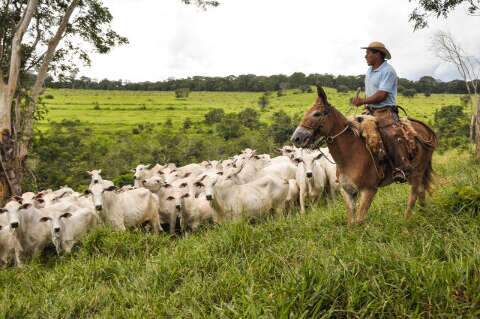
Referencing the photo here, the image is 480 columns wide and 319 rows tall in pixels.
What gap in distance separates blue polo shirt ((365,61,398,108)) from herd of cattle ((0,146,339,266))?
2.68m

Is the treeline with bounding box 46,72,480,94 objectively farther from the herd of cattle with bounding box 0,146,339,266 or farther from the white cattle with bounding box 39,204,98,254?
the white cattle with bounding box 39,204,98,254

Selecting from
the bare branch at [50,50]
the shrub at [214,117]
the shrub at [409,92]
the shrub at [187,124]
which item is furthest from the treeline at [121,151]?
the shrub at [409,92]

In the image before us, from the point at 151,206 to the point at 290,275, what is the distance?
24.0 ft

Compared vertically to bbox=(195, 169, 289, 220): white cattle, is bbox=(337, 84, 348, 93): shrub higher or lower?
higher

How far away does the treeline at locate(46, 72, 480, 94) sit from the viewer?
72438mm

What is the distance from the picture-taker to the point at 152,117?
64438mm

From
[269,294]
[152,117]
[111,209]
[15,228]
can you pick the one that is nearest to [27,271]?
[15,228]

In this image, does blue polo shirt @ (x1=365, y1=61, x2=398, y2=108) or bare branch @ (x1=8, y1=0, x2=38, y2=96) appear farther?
bare branch @ (x1=8, y1=0, x2=38, y2=96)

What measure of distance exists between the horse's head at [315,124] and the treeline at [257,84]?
220 ft

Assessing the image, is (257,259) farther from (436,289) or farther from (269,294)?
(436,289)

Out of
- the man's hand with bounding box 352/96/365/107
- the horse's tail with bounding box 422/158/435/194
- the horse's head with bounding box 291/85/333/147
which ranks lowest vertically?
the horse's tail with bounding box 422/158/435/194

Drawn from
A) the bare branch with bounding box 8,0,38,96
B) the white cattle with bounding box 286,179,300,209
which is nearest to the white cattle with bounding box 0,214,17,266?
the bare branch with bounding box 8,0,38,96

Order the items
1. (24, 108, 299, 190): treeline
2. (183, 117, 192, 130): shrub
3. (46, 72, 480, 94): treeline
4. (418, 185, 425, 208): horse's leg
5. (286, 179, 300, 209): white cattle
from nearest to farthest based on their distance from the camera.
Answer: (418, 185, 425, 208): horse's leg, (286, 179, 300, 209): white cattle, (24, 108, 299, 190): treeline, (183, 117, 192, 130): shrub, (46, 72, 480, 94): treeline

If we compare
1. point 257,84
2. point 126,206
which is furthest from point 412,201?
point 257,84
